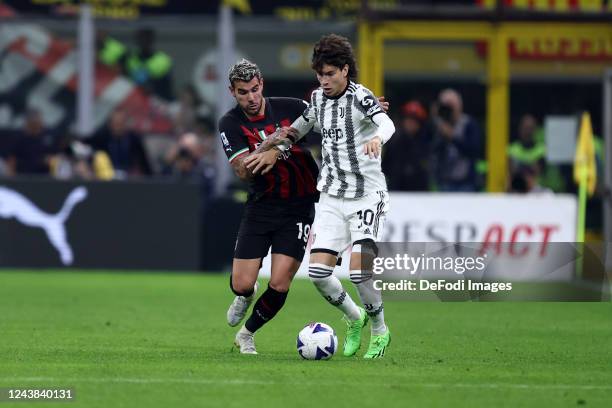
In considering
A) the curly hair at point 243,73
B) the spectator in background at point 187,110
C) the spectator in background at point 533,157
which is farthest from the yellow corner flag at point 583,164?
the curly hair at point 243,73

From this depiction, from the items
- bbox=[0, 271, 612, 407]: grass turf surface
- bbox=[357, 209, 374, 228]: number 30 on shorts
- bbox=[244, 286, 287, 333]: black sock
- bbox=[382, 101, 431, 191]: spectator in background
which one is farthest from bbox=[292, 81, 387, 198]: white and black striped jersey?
bbox=[382, 101, 431, 191]: spectator in background

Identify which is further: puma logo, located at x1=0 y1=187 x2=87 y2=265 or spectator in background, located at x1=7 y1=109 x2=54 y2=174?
spectator in background, located at x1=7 y1=109 x2=54 y2=174

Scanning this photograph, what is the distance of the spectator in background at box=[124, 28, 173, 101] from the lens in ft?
78.1

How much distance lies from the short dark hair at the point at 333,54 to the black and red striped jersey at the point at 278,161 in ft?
2.50

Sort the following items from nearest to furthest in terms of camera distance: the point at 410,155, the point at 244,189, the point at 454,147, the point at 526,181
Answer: the point at 454,147 → the point at 410,155 → the point at 526,181 → the point at 244,189

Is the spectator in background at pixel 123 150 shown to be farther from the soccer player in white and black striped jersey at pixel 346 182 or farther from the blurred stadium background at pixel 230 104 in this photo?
the soccer player in white and black striped jersey at pixel 346 182

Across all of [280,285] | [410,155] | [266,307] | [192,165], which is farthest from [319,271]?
[192,165]

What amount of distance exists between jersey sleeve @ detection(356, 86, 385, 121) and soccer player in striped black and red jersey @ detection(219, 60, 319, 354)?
63cm

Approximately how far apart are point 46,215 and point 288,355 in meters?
9.86

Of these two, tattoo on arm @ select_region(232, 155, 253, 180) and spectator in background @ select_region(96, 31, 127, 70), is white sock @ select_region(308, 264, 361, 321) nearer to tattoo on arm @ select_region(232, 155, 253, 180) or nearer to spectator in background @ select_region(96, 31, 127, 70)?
tattoo on arm @ select_region(232, 155, 253, 180)

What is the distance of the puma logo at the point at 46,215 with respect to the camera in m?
19.5

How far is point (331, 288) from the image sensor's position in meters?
9.94

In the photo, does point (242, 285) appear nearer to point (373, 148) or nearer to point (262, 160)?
point (262, 160)

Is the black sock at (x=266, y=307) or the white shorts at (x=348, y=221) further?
the black sock at (x=266, y=307)
